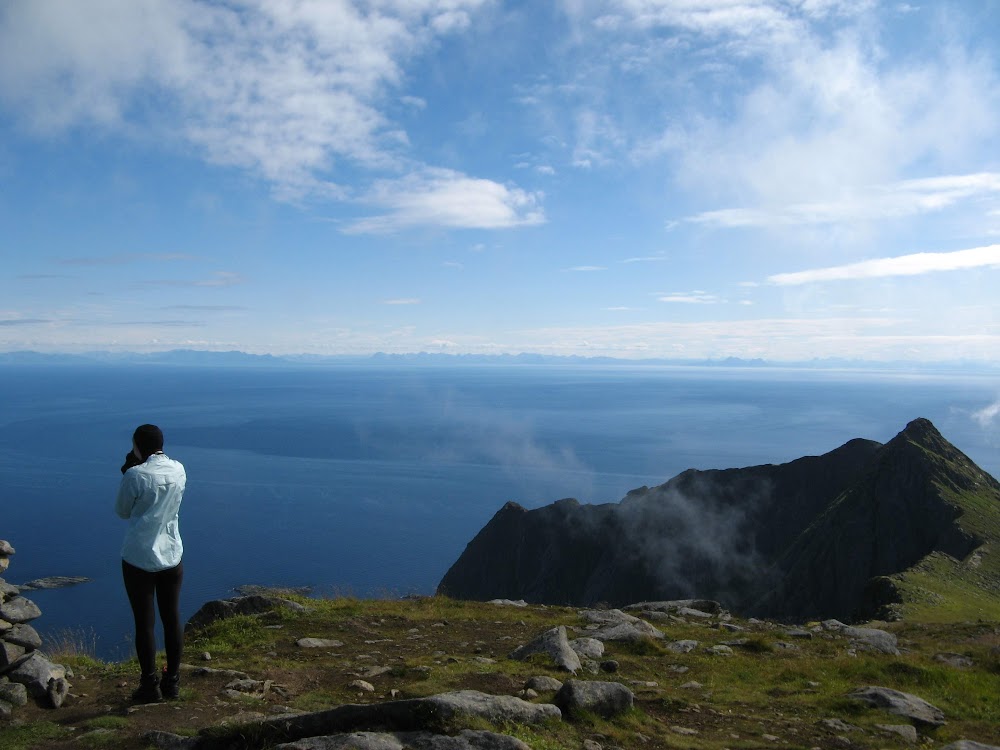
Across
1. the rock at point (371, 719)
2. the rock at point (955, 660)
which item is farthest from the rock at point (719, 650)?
the rock at point (371, 719)

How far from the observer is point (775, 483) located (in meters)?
101

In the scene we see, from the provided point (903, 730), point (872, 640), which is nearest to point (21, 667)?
point (903, 730)

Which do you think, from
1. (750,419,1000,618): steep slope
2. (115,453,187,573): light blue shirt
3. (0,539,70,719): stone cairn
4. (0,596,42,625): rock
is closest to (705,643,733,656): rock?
(115,453,187,573): light blue shirt

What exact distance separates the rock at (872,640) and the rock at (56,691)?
53.4 ft

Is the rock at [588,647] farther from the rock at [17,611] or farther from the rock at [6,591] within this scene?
the rock at [6,591]

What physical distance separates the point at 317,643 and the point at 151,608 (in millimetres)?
4815

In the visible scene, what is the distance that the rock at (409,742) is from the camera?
6234 mm

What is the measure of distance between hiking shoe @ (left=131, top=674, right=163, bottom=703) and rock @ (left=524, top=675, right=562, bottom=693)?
201 inches

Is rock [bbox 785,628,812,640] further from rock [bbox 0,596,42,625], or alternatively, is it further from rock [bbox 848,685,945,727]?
rock [bbox 0,596,42,625]

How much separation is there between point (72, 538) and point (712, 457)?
158766 millimetres

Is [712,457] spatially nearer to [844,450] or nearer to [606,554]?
[844,450]

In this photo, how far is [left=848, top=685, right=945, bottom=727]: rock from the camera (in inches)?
369

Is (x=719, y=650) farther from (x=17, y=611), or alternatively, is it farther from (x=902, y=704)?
(x=17, y=611)

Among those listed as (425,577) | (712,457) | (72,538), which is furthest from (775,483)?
(72,538)
